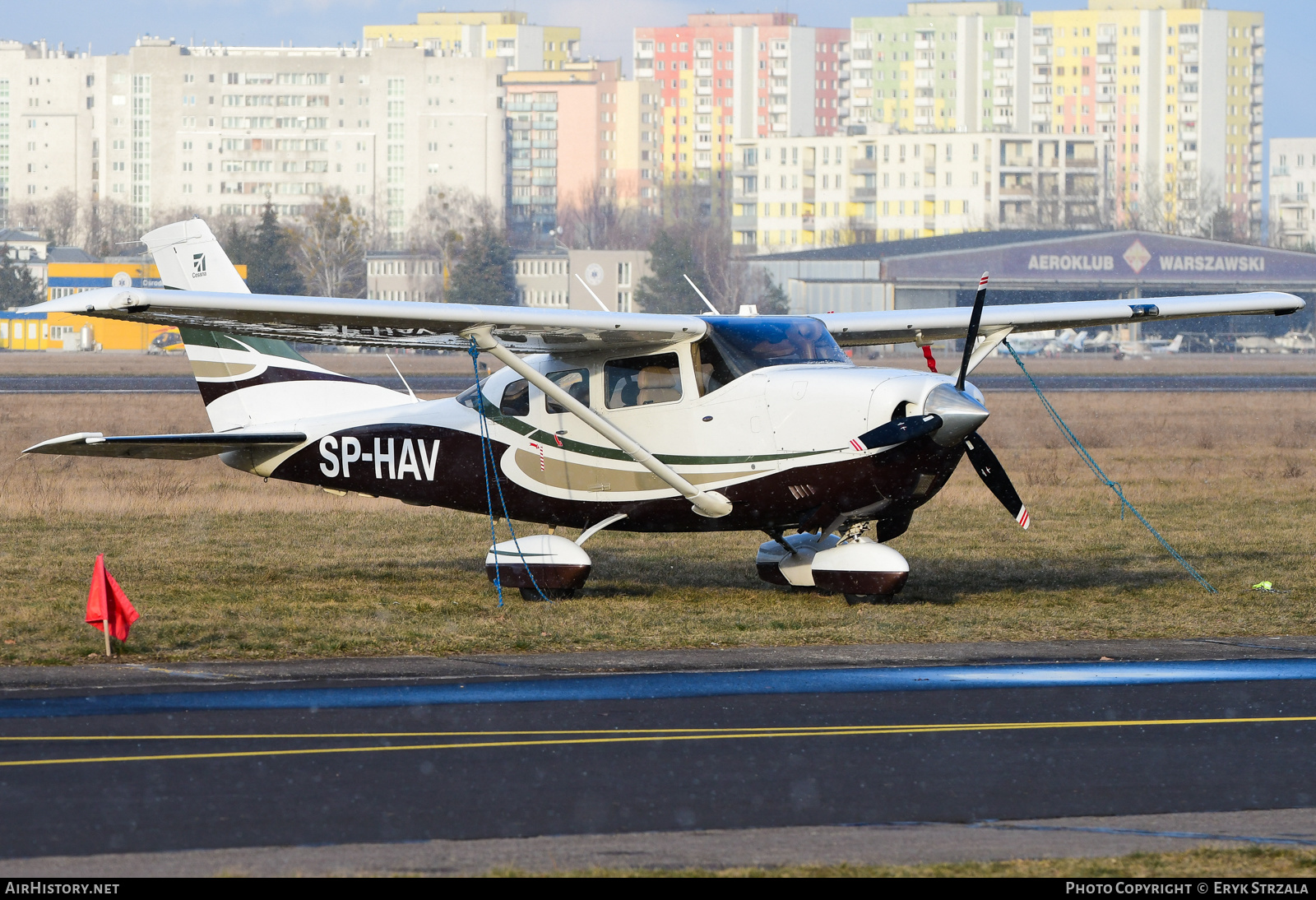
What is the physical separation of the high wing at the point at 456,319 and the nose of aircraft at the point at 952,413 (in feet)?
7.31

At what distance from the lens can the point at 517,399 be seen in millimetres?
15820

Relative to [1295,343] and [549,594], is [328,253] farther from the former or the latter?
[549,594]

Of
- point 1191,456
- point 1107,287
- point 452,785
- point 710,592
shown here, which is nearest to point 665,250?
point 1107,287

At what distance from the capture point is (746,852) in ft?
23.9

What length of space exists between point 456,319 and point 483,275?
11158cm

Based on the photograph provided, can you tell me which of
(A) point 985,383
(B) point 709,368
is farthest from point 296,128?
(B) point 709,368

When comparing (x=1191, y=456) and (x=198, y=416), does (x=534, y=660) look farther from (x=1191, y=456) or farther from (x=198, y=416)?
(x=198, y=416)

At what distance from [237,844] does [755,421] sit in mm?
7791

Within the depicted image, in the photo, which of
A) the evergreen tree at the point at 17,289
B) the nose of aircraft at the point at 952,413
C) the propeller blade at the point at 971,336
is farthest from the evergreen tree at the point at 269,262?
the nose of aircraft at the point at 952,413

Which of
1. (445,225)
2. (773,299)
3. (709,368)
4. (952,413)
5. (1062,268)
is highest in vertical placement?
(445,225)

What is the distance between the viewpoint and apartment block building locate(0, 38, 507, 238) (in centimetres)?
19575

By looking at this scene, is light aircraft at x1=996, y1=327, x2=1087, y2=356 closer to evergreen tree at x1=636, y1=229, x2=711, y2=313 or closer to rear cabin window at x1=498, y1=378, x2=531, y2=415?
evergreen tree at x1=636, y1=229, x2=711, y2=313

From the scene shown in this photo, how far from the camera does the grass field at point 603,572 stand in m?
13.7

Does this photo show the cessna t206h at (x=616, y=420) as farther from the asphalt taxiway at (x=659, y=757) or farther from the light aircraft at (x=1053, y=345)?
the light aircraft at (x=1053, y=345)
